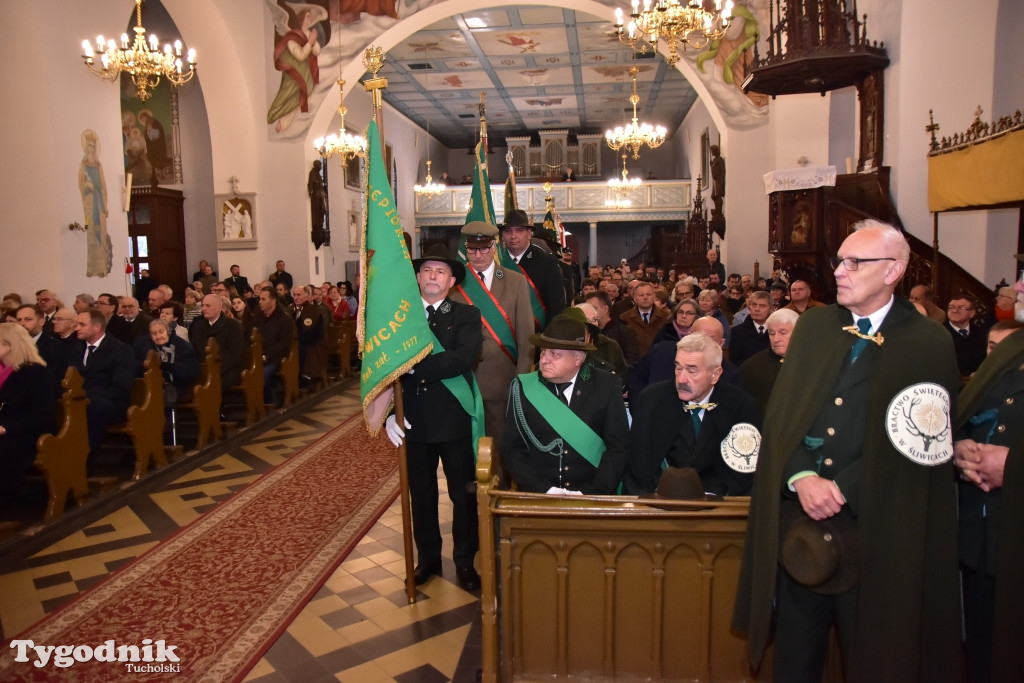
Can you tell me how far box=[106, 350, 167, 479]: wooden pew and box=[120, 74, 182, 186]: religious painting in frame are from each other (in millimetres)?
10625

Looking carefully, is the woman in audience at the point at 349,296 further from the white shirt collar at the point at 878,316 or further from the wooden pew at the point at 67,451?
the white shirt collar at the point at 878,316

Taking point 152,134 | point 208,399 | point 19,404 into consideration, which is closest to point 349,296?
point 152,134

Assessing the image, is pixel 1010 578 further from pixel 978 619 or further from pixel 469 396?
pixel 469 396

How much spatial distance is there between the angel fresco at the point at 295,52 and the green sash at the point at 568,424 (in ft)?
38.9

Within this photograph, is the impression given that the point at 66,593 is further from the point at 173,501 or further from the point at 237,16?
the point at 237,16

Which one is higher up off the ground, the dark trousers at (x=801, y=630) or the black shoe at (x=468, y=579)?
the dark trousers at (x=801, y=630)

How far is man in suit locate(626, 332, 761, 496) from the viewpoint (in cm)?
304

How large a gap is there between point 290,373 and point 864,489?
7.70 m

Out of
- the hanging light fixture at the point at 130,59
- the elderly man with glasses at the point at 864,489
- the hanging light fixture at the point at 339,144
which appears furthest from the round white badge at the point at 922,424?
the hanging light fixture at the point at 339,144

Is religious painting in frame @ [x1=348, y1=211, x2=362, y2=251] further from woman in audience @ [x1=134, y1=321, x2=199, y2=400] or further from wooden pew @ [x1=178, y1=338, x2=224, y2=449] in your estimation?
woman in audience @ [x1=134, y1=321, x2=199, y2=400]

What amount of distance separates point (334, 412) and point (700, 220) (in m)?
11.2

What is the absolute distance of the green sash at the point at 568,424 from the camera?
3.28 meters

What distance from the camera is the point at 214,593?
4004 mm

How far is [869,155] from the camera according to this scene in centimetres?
930
